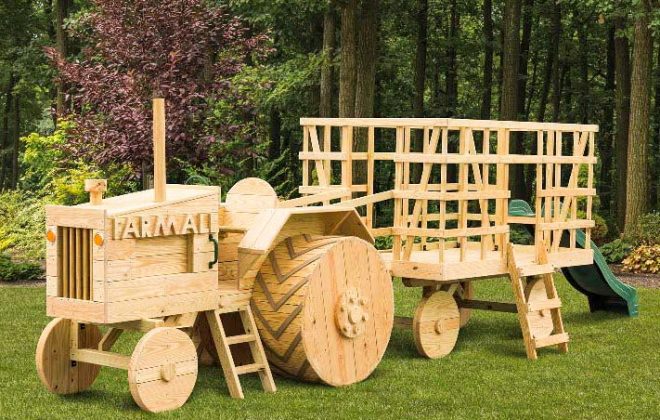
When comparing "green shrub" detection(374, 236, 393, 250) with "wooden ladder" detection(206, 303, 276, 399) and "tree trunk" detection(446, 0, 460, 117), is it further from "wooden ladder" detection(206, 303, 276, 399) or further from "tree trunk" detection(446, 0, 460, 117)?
"tree trunk" detection(446, 0, 460, 117)

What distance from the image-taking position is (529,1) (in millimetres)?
32594

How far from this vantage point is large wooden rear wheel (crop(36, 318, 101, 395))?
8.92m

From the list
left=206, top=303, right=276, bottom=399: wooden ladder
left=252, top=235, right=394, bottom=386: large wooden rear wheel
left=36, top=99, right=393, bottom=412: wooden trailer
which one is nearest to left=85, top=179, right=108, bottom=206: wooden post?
left=36, top=99, right=393, bottom=412: wooden trailer

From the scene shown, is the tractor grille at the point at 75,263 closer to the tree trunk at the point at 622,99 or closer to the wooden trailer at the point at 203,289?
the wooden trailer at the point at 203,289

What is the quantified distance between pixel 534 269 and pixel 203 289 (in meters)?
3.92

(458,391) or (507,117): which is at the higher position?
(507,117)

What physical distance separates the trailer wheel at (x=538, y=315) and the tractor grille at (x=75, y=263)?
4.63 meters

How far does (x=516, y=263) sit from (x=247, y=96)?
9967 millimetres

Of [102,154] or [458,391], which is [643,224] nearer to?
[102,154]

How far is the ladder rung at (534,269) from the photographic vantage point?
448 inches

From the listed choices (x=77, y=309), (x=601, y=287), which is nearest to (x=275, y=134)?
(x=601, y=287)

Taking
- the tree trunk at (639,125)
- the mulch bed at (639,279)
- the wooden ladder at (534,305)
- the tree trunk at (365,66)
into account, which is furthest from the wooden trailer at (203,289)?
the tree trunk at (639,125)

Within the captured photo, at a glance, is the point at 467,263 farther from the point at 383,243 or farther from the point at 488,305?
the point at 383,243

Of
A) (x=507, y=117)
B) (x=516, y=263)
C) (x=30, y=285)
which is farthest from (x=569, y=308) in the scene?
(x=507, y=117)
